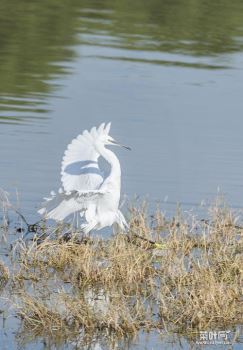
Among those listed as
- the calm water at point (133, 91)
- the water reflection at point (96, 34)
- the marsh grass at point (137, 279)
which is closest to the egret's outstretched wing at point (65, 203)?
the marsh grass at point (137, 279)

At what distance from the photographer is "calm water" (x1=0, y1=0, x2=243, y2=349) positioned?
1212 cm

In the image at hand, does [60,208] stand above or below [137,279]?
above

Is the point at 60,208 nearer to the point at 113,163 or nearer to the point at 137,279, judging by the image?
the point at 113,163

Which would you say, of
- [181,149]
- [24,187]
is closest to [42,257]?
[24,187]

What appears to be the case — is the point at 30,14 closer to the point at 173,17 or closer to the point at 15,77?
the point at 173,17

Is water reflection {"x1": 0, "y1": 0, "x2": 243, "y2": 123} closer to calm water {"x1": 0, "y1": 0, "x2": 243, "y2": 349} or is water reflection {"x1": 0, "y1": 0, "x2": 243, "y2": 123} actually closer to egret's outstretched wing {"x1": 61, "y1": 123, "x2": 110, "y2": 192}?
calm water {"x1": 0, "y1": 0, "x2": 243, "y2": 349}

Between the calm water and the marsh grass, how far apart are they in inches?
43.5

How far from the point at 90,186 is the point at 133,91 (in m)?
6.52

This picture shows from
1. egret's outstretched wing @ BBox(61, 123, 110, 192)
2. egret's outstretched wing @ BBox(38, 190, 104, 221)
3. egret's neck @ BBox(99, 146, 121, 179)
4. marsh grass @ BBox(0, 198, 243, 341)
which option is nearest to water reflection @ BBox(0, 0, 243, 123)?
egret's outstretched wing @ BBox(61, 123, 110, 192)

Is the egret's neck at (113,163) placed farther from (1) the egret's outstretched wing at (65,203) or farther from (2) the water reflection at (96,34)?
(2) the water reflection at (96,34)

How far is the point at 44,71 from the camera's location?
17.7 m

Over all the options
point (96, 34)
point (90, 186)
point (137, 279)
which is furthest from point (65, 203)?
point (96, 34)

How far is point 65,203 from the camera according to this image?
31.8 ft

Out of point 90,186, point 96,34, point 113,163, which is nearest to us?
point 113,163
